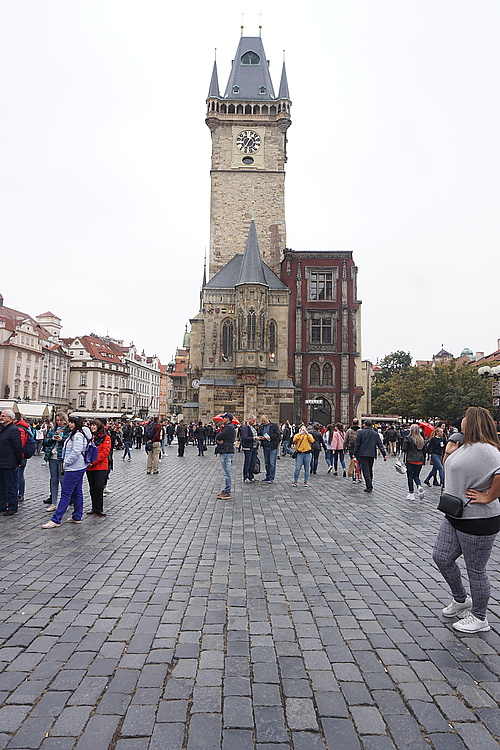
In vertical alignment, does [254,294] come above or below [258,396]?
above

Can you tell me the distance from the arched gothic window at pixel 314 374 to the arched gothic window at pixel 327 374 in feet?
1.93

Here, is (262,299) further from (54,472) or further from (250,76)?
(54,472)

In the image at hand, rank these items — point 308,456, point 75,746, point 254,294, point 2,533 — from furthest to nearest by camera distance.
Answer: point 254,294 → point 308,456 → point 2,533 → point 75,746

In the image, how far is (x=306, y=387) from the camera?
142 ft

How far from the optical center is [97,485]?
9133mm

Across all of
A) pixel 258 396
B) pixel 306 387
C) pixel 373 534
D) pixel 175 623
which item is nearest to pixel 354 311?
pixel 306 387

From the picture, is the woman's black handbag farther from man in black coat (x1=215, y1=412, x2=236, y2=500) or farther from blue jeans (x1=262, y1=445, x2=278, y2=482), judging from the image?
blue jeans (x1=262, y1=445, x2=278, y2=482)

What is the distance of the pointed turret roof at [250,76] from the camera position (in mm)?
50750

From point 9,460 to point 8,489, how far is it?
21.6 inches

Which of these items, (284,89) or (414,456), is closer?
(414,456)

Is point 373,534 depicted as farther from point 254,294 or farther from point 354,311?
point 354,311

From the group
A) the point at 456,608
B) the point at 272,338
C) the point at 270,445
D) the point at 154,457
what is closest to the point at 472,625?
the point at 456,608

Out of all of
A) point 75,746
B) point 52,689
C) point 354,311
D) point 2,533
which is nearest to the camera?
point 75,746

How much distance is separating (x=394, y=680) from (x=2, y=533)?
6.14m
